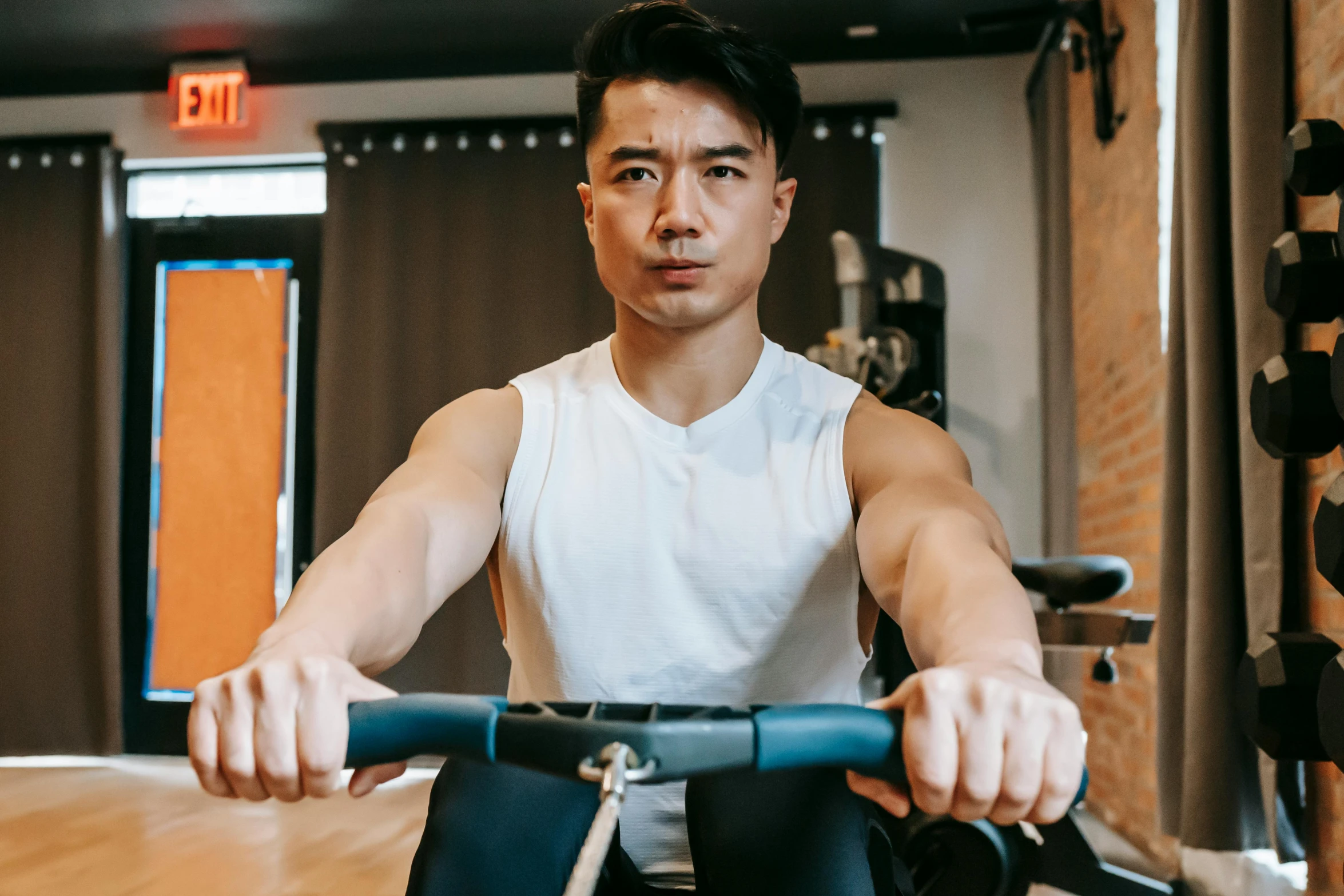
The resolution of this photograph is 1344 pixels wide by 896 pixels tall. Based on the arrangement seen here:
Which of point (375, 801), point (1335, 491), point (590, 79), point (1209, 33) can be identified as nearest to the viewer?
point (1335, 491)

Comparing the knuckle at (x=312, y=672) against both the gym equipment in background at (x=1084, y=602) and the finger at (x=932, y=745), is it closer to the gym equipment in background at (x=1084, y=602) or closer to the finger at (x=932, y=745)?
the finger at (x=932, y=745)

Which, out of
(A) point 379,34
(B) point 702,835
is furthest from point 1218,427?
(A) point 379,34

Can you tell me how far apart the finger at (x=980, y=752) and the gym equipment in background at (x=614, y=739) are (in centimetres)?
3

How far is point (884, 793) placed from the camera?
629mm

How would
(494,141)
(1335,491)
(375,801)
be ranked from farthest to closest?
(494,141) < (375,801) < (1335,491)

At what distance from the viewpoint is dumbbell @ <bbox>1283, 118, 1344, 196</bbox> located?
3.82 feet

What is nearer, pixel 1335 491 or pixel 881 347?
pixel 1335 491

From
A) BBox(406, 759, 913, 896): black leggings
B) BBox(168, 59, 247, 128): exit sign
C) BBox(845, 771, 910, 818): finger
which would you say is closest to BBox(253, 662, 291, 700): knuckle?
BBox(406, 759, 913, 896): black leggings

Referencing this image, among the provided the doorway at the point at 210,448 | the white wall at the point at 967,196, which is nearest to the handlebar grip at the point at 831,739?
the white wall at the point at 967,196

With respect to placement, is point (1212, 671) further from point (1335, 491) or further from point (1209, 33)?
point (1209, 33)

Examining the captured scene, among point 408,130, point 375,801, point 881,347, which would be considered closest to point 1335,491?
point 881,347

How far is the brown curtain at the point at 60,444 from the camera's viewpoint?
438 centimetres

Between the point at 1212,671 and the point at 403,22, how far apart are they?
3514 millimetres

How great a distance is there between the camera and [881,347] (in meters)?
2.99
